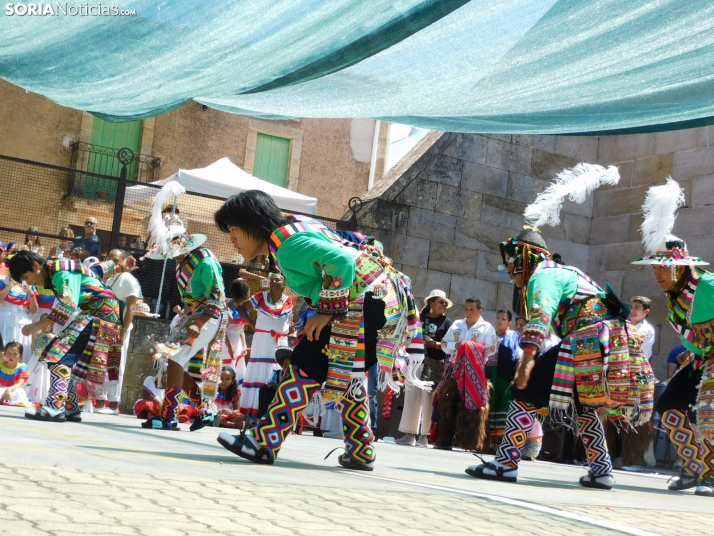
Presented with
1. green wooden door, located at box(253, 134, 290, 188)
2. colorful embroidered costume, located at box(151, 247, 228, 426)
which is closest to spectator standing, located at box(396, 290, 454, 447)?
colorful embroidered costume, located at box(151, 247, 228, 426)

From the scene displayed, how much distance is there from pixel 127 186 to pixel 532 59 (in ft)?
25.7

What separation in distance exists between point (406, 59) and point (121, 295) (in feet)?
17.1

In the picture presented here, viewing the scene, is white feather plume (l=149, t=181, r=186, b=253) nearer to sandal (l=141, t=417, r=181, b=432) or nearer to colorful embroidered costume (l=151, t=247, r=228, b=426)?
colorful embroidered costume (l=151, t=247, r=228, b=426)

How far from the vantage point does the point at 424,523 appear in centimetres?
385

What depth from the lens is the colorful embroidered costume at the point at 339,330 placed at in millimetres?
5668

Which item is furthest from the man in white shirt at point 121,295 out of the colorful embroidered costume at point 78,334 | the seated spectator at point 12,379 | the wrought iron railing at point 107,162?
the wrought iron railing at point 107,162

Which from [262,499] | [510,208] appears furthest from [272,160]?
Answer: [262,499]

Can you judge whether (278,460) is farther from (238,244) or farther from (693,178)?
(693,178)

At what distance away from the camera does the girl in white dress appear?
39.0 feet

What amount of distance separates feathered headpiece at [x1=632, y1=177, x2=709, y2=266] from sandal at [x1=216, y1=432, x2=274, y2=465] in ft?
10.8

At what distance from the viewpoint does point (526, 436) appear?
680 centimetres

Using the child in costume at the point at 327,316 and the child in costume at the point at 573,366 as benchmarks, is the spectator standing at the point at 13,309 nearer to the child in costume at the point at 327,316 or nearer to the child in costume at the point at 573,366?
the child in costume at the point at 327,316

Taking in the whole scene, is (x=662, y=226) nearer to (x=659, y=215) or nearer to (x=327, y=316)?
(x=659, y=215)

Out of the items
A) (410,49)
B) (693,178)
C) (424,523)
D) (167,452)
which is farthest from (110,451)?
(693,178)
